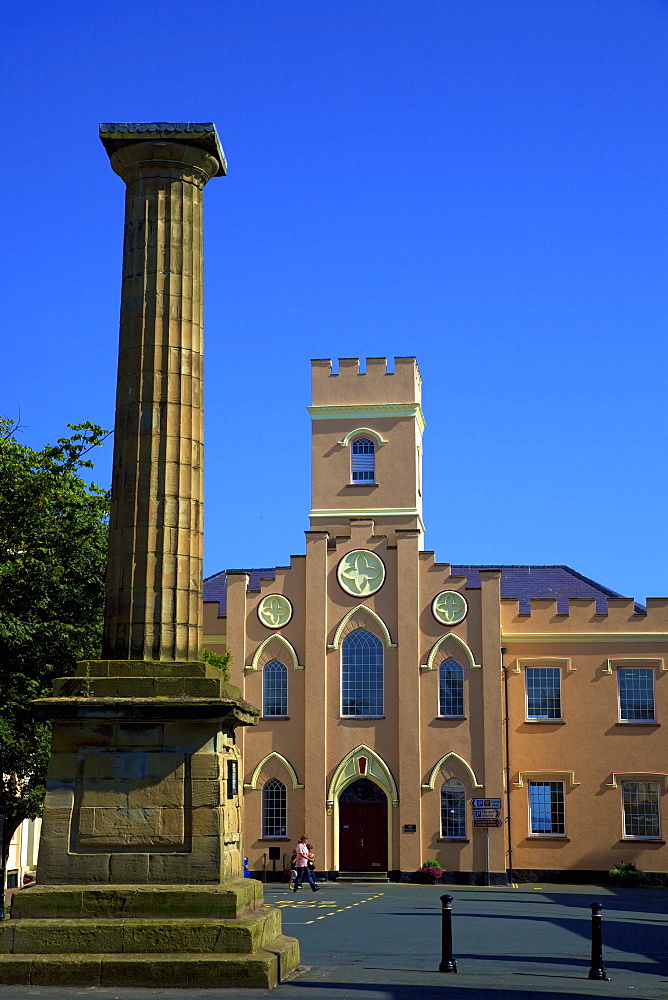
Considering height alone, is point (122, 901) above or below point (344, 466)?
below

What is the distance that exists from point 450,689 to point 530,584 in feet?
31.5

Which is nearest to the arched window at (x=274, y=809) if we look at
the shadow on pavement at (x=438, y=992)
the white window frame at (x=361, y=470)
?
the white window frame at (x=361, y=470)

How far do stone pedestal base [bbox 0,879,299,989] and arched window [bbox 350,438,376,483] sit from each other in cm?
3670

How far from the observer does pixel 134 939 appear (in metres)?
13.5

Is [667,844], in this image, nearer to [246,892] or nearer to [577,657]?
[577,657]

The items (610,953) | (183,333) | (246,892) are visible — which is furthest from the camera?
(610,953)

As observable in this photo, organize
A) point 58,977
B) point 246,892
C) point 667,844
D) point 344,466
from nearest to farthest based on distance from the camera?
1. point 58,977
2. point 246,892
3. point 667,844
4. point 344,466

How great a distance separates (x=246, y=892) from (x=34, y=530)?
14727mm

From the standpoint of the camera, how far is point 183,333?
15.9 m

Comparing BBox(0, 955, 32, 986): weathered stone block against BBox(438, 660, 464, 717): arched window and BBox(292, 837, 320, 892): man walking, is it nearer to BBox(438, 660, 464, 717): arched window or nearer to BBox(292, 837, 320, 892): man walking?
BBox(292, 837, 320, 892): man walking

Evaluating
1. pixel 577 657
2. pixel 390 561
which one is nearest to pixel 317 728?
pixel 390 561

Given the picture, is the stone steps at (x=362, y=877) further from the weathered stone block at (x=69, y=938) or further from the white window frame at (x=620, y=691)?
the weathered stone block at (x=69, y=938)

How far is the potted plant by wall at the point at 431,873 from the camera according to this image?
43.2 m

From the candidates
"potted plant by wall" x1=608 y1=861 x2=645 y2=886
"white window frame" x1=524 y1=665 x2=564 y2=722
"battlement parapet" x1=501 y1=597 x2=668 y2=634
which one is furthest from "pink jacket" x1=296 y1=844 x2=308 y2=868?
"battlement parapet" x1=501 y1=597 x2=668 y2=634
